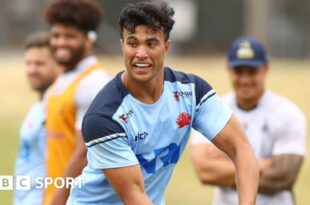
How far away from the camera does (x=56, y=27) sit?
8602mm

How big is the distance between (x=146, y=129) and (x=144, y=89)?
0.21 metres

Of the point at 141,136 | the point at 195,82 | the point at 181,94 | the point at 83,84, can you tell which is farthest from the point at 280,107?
the point at 141,136

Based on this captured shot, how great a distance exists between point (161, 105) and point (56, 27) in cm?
232

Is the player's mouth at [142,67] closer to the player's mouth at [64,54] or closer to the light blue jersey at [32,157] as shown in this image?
the player's mouth at [64,54]

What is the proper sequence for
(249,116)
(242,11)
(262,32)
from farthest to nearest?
1. (242,11)
2. (262,32)
3. (249,116)

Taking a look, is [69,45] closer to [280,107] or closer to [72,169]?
[72,169]

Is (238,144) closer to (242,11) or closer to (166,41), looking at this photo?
(166,41)

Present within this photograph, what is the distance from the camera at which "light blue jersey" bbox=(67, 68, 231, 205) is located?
6250mm

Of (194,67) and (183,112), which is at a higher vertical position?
(183,112)

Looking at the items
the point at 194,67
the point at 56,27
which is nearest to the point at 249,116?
the point at 56,27

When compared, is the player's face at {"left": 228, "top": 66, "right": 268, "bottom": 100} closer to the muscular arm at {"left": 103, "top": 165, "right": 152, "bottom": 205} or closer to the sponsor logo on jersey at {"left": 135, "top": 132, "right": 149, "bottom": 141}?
the sponsor logo on jersey at {"left": 135, "top": 132, "right": 149, "bottom": 141}

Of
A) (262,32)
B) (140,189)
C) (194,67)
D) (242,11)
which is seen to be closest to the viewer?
(140,189)

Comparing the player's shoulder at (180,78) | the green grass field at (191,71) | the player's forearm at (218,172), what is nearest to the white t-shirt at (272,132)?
the player's forearm at (218,172)

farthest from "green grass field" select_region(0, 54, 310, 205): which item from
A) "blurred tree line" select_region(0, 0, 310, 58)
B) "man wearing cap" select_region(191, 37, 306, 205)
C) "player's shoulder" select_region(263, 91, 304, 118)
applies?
"player's shoulder" select_region(263, 91, 304, 118)
